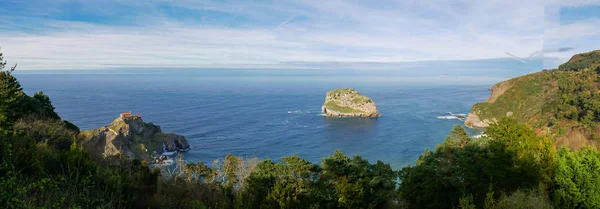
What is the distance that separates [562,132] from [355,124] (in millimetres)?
46808

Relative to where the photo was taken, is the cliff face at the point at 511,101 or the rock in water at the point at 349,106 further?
the rock in water at the point at 349,106

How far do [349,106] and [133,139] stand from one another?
61303mm

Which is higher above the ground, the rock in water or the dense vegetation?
the dense vegetation

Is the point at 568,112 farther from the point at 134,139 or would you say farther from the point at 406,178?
the point at 134,139

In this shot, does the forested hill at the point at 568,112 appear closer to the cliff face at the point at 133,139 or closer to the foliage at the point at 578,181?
the foliage at the point at 578,181

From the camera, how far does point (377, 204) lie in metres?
19.0

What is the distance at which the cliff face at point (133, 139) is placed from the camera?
146 ft

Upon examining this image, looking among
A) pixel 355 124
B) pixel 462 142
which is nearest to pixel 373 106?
pixel 355 124

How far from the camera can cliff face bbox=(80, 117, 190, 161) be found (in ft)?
146

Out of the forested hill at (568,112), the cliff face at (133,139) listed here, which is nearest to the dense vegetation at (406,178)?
the forested hill at (568,112)

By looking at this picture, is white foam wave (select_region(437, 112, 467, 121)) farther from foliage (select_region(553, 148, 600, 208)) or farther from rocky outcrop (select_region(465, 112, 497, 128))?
foliage (select_region(553, 148, 600, 208))

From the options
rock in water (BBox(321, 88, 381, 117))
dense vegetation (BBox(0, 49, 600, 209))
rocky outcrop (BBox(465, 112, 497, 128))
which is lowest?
rocky outcrop (BBox(465, 112, 497, 128))

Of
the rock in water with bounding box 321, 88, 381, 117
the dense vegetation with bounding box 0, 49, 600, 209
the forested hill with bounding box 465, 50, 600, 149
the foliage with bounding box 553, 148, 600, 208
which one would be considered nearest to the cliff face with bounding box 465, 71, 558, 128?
the forested hill with bounding box 465, 50, 600, 149

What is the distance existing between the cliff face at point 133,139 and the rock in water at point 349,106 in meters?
48.9
